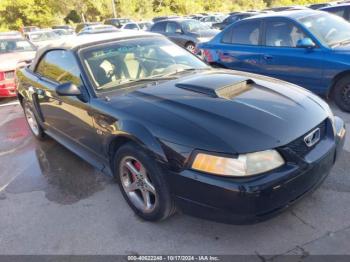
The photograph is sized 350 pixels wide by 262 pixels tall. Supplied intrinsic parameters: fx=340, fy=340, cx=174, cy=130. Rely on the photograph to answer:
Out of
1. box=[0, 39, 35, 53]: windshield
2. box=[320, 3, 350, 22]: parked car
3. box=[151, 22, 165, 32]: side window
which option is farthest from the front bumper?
box=[151, 22, 165, 32]: side window

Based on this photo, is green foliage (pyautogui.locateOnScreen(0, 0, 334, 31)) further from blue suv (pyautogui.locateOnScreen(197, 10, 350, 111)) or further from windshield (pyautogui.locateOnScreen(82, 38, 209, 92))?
windshield (pyautogui.locateOnScreen(82, 38, 209, 92))

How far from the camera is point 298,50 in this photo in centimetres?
550

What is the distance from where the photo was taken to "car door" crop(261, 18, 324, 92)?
5.35 m

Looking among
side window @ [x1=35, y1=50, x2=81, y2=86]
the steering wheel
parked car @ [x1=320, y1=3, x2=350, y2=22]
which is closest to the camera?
side window @ [x1=35, y1=50, x2=81, y2=86]

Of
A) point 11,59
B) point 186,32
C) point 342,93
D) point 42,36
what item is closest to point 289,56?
point 342,93

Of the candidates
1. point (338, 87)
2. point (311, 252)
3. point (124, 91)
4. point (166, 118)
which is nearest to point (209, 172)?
point (166, 118)

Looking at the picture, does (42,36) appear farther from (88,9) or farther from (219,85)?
(88,9)

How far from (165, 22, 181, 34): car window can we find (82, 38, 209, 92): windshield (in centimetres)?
976

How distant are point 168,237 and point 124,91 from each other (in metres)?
1.42

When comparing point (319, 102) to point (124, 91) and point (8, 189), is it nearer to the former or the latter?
point (124, 91)

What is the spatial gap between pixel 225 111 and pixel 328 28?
396 centimetres

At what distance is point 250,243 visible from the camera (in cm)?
266

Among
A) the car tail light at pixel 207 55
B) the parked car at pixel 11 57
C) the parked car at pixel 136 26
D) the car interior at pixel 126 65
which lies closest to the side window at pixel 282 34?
the car tail light at pixel 207 55

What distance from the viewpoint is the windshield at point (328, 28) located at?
5.39 meters
